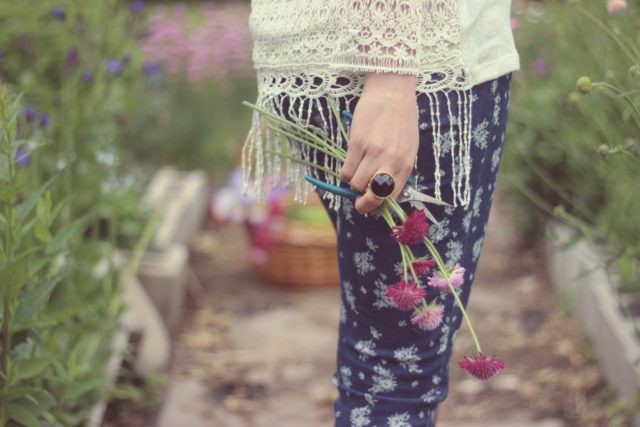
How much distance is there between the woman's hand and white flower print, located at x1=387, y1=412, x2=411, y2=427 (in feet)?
1.26

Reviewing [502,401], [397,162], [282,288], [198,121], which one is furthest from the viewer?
[198,121]

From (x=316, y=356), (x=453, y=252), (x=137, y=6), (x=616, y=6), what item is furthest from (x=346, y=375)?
(x=316, y=356)

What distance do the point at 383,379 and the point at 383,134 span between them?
43 centimetres

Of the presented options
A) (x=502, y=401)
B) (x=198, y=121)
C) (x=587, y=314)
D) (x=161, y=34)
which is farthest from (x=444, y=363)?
(x=161, y=34)

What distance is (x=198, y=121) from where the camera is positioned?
18.1ft

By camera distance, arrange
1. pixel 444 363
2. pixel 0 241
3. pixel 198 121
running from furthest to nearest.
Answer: pixel 198 121
pixel 0 241
pixel 444 363

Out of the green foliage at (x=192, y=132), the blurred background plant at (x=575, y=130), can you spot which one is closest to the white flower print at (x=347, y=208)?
the blurred background plant at (x=575, y=130)

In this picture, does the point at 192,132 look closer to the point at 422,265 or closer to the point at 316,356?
the point at 316,356

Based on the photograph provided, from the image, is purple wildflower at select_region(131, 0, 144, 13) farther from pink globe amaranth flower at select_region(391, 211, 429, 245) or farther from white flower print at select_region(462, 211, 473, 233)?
pink globe amaranth flower at select_region(391, 211, 429, 245)

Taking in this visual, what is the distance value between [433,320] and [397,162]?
23 cm

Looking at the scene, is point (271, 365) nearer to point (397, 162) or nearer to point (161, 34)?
point (397, 162)

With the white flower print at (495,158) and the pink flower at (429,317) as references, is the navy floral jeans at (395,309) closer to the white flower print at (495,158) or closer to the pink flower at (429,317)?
the white flower print at (495,158)

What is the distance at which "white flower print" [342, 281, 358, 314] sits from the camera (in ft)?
5.31

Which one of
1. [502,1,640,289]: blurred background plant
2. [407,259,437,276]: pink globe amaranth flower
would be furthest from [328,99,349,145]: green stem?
[502,1,640,289]: blurred background plant
